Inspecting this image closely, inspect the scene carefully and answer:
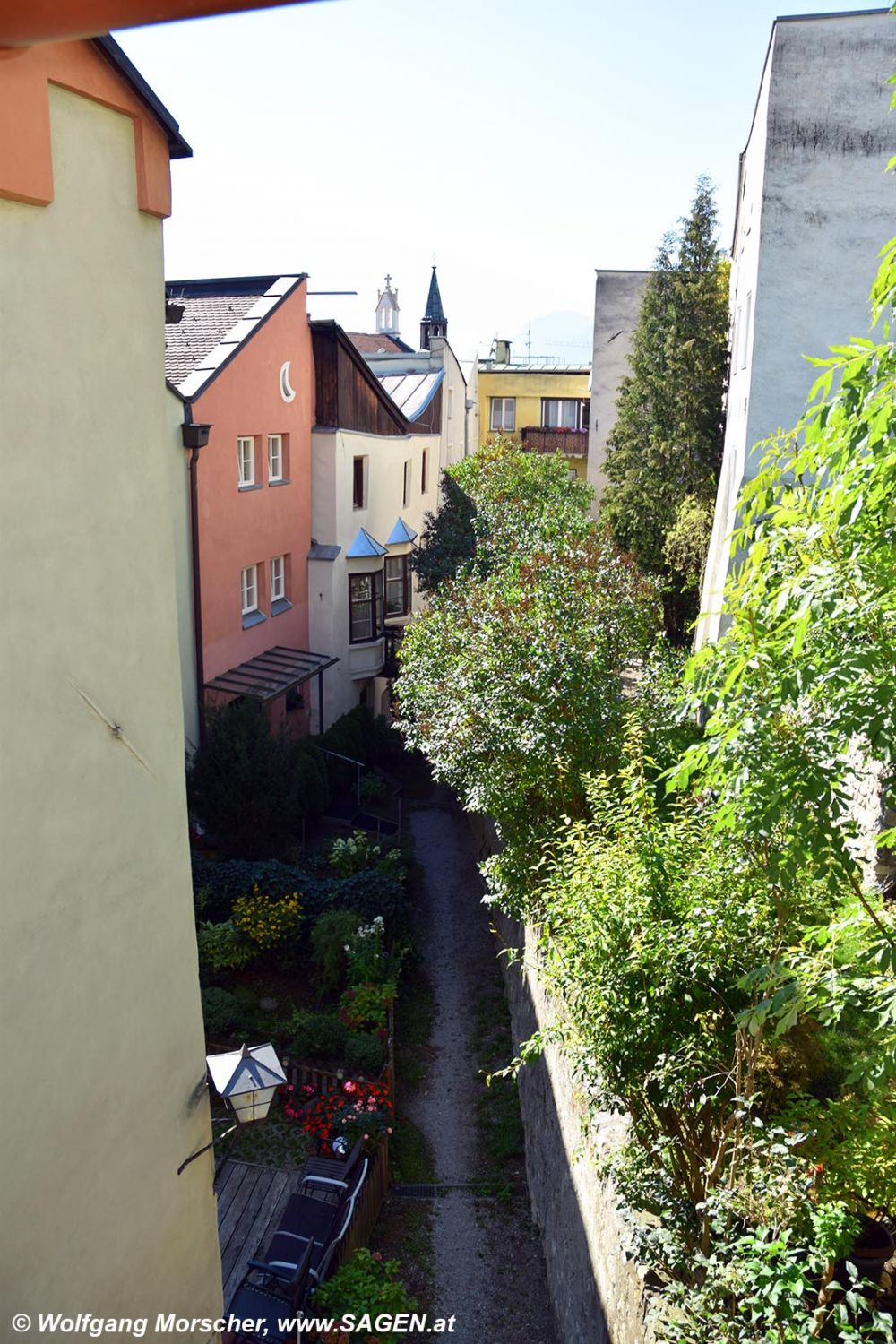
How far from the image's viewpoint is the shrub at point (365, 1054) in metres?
11.9

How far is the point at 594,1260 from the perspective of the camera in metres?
7.48

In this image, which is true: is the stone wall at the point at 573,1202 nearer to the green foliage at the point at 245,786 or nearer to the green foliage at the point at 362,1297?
the green foliage at the point at 362,1297

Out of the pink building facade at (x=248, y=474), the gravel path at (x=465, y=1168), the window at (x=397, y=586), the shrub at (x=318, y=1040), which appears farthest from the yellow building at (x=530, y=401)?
the shrub at (x=318, y=1040)

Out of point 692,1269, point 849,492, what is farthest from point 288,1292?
point 849,492

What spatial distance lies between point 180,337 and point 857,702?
18476 mm

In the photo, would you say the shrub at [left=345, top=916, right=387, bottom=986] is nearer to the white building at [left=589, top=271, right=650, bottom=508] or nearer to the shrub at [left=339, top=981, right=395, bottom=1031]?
the shrub at [left=339, top=981, right=395, bottom=1031]

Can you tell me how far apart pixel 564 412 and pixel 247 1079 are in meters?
38.2

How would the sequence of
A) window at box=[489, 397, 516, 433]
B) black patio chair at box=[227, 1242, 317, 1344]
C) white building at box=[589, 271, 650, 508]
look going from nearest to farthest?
black patio chair at box=[227, 1242, 317, 1344], white building at box=[589, 271, 650, 508], window at box=[489, 397, 516, 433]

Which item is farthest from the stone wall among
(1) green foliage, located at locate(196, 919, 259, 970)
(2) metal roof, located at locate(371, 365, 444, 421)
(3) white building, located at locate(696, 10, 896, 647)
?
(2) metal roof, located at locate(371, 365, 444, 421)

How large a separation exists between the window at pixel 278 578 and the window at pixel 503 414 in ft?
82.1

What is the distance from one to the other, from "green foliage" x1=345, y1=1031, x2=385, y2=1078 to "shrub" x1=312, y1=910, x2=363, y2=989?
1.62 meters

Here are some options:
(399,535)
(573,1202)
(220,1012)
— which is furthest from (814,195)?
(399,535)

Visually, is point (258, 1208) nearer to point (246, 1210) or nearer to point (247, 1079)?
point (246, 1210)

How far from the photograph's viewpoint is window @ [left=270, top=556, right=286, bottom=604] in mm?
21422
